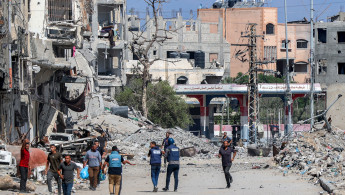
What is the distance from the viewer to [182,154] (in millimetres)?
42281

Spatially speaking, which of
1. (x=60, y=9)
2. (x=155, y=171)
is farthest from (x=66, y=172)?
(x=60, y=9)

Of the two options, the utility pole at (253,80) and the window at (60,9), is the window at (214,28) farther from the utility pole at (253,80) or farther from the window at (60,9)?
the window at (60,9)

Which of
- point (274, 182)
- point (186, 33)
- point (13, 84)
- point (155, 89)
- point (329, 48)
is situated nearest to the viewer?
point (274, 182)

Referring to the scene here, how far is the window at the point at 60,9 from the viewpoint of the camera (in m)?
45.6

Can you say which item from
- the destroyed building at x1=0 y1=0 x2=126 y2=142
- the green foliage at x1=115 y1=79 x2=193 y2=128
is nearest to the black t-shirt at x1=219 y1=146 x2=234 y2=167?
the destroyed building at x1=0 y1=0 x2=126 y2=142

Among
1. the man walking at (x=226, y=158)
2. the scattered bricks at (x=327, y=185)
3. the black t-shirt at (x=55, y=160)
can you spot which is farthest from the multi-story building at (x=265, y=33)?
the black t-shirt at (x=55, y=160)

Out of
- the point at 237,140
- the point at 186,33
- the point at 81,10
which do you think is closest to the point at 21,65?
the point at 81,10

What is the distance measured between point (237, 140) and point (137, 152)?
26330 mm

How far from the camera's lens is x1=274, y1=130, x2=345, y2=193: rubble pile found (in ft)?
78.4

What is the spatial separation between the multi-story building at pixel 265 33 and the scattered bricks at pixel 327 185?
93473 mm

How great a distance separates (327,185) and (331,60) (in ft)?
232

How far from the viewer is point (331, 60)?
90.4m

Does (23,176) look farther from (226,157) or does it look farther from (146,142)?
(146,142)

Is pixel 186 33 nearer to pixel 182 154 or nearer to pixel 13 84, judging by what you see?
pixel 182 154
